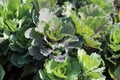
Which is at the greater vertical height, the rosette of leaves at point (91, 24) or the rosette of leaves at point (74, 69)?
the rosette of leaves at point (91, 24)

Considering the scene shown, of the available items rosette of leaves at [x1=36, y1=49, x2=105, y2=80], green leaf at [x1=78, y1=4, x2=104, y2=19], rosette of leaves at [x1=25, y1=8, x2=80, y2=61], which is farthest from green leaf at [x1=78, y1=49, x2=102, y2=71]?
green leaf at [x1=78, y1=4, x2=104, y2=19]

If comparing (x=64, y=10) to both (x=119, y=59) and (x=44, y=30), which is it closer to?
(x=44, y=30)

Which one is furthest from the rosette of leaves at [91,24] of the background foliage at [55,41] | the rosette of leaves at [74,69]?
the rosette of leaves at [74,69]

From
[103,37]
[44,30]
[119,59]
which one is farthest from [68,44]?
[119,59]

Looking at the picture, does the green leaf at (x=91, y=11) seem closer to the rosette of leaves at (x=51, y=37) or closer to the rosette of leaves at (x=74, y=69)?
the rosette of leaves at (x=51, y=37)

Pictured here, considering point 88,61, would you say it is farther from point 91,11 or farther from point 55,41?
point 91,11
